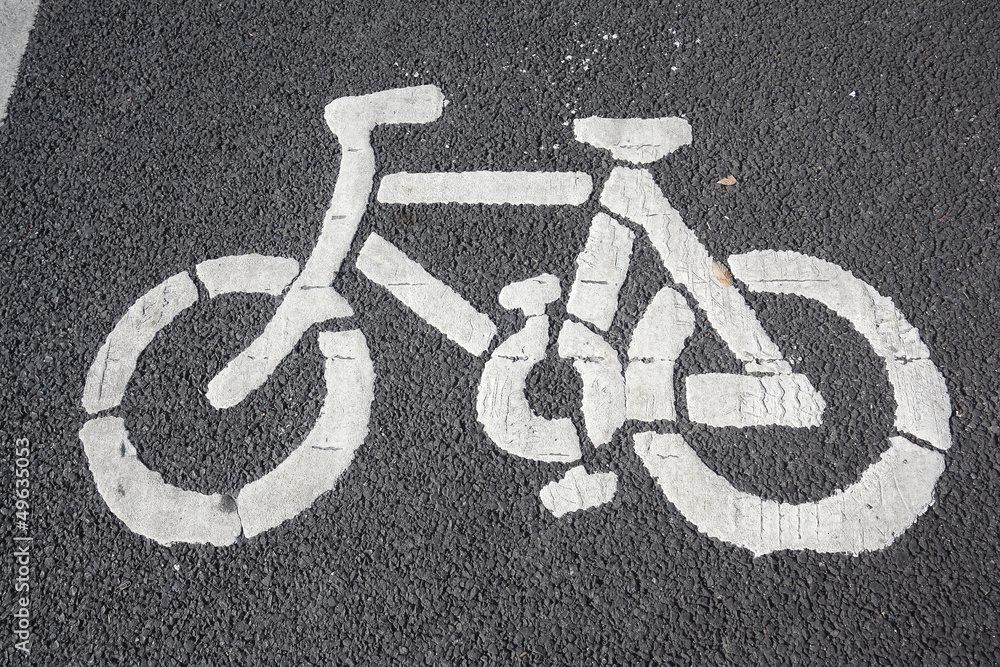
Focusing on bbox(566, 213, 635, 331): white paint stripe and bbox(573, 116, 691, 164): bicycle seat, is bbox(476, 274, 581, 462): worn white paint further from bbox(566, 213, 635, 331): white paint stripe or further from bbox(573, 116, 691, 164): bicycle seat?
bbox(573, 116, 691, 164): bicycle seat

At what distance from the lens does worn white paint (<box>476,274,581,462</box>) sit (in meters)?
2.34

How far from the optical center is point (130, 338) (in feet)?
8.50

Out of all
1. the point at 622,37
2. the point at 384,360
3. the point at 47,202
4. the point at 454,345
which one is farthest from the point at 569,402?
the point at 47,202

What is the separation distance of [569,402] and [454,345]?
0.44 m

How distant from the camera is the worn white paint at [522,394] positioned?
2.34 metres

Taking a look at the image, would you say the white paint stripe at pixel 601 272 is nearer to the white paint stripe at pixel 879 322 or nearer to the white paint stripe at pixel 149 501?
the white paint stripe at pixel 879 322

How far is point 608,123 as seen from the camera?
3.06m

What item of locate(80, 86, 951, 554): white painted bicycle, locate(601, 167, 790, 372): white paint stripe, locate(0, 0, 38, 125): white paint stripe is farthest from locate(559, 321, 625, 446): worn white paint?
locate(0, 0, 38, 125): white paint stripe

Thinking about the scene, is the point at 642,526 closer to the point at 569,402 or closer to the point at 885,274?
the point at 569,402

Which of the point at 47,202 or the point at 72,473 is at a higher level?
the point at 47,202

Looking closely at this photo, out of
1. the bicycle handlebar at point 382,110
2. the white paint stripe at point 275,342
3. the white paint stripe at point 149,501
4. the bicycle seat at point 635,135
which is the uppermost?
the bicycle handlebar at point 382,110

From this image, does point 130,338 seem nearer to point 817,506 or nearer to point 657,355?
point 657,355

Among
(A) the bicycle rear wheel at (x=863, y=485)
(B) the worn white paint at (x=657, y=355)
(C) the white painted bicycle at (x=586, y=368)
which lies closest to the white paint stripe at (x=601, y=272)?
(C) the white painted bicycle at (x=586, y=368)

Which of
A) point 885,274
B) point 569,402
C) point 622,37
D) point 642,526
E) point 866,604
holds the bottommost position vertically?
point 866,604
